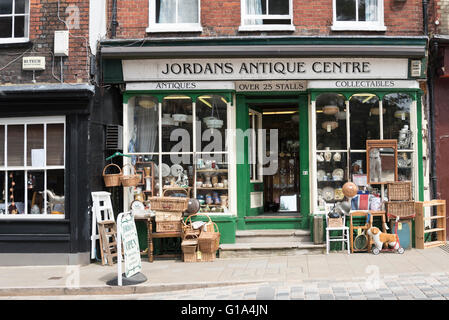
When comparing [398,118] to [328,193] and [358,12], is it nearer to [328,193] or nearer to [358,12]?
[328,193]

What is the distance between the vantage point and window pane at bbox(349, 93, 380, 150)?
400 inches

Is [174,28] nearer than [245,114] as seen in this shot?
Yes

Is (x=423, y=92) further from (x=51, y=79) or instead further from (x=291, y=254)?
(x=51, y=79)

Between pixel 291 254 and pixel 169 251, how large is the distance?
257 centimetres

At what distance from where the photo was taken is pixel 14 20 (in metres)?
9.94

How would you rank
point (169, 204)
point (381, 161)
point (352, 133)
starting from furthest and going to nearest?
point (352, 133), point (381, 161), point (169, 204)

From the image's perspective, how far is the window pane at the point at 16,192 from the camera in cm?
967

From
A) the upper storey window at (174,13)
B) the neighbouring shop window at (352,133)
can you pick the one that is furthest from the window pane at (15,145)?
the neighbouring shop window at (352,133)

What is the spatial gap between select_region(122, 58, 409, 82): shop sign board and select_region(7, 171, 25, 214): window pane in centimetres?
307

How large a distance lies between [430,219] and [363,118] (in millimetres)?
2558

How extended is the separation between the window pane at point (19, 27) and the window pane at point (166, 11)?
2.82 meters

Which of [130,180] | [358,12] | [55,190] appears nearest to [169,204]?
[130,180]

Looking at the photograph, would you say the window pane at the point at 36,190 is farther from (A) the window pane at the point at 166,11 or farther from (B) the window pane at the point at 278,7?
(B) the window pane at the point at 278,7

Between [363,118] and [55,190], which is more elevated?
[363,118]
